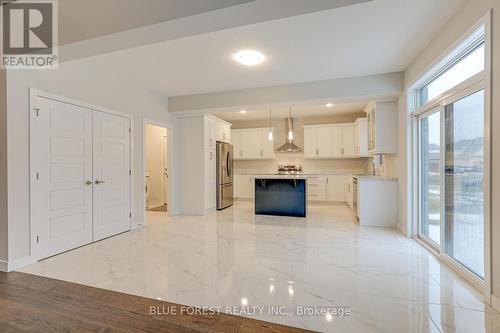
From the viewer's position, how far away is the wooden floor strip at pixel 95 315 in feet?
5.55

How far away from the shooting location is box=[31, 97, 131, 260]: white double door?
2.89m

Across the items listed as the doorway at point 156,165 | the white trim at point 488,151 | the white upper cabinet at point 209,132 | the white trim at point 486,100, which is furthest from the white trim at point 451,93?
the doorway at point 156,165

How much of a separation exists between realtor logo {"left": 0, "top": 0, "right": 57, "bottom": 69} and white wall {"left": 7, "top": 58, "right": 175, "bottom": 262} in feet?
0.47

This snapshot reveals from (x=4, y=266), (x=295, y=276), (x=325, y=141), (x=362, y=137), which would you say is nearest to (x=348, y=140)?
(x=325, y=141)

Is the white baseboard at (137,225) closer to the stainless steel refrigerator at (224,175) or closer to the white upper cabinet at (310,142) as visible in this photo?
the stainless steel refrigerator at (224,175)

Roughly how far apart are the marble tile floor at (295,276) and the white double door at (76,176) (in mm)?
262

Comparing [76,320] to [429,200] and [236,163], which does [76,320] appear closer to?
[429,200]

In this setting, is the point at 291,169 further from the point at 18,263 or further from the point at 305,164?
the point at 18,263

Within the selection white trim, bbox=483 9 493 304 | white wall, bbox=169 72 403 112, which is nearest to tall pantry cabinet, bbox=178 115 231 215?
white wall, bbox=169 72 403 112

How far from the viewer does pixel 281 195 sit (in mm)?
5414

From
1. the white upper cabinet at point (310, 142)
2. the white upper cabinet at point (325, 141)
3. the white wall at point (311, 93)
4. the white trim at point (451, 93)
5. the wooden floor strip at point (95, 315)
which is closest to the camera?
the wooden floor strip at point (95, 315)

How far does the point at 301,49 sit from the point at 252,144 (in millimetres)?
4758

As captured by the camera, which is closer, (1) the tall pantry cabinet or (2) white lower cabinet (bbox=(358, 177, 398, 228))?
(2) white lower cabinet (bbox=(358, 177, 398, 228))
